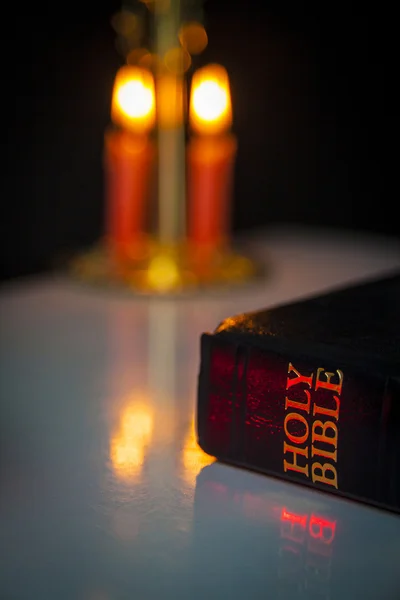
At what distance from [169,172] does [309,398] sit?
783 millimetres

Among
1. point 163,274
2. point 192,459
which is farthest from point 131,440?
point 163,274

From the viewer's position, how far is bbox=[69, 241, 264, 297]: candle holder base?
128 cm

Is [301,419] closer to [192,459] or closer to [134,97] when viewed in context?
[192,459]

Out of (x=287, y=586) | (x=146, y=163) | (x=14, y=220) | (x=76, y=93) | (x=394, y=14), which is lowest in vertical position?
(x=287, y=586)

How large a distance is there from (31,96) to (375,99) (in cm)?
69

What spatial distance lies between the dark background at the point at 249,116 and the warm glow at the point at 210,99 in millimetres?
377

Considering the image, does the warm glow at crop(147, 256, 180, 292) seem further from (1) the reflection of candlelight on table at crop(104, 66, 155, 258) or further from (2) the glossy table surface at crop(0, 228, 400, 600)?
(2) the glossy table surface at crop(0, 228, 400, 600)

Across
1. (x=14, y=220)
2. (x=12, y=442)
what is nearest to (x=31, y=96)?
(x=14, y=220)

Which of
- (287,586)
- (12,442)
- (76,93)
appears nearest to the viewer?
(287,586)

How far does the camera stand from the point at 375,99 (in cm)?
182

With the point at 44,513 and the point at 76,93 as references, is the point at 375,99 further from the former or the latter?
the point at 44,513

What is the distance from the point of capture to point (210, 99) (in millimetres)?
1266

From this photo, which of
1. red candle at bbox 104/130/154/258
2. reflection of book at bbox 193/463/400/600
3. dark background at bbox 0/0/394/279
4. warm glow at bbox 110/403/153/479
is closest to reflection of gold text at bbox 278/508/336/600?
reflection of book at bbox 193/463/400/600

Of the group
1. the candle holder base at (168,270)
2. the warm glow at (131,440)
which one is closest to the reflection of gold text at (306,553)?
the warm glow at (131,440)
